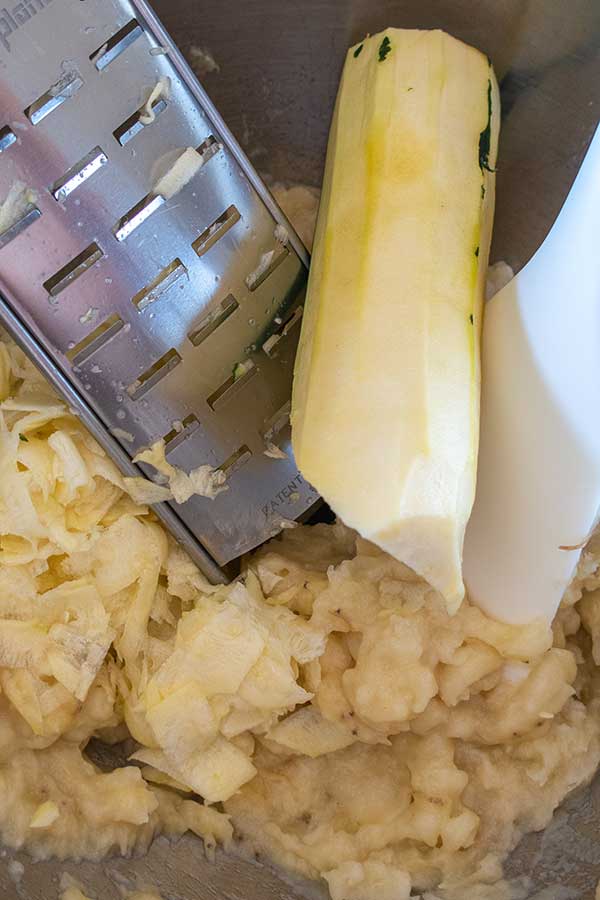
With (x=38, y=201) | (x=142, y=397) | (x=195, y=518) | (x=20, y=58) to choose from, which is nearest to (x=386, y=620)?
(x=195, y=518)

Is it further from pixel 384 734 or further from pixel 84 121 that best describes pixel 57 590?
pixel 84 121

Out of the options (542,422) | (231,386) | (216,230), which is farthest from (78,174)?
(542,422)

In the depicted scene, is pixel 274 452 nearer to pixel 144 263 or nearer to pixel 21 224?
pixel 144 263

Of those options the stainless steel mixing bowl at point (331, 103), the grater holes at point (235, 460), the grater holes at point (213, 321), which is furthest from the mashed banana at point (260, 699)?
the grater holes at point (213, 321)

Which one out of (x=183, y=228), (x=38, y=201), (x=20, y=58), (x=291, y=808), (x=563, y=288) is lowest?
(x=291, y=808)

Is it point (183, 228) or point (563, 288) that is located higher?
point (183, 228)

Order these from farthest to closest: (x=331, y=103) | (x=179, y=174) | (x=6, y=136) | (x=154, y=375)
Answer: (x=331, y=103)
(x=154, y=375)
(x=179, y=174)
(x=6, y=136)
